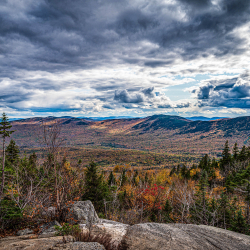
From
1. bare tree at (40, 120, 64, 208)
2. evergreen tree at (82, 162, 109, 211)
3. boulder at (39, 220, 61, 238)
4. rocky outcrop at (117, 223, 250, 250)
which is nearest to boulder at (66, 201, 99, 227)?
boulder at (39, 220, 61, 238)

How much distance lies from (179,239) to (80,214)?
293 inches

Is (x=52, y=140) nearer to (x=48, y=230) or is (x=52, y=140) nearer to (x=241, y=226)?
(x=48, y=230)

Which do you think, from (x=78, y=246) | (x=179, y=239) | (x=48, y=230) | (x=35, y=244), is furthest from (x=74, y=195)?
(x=179, y=239)

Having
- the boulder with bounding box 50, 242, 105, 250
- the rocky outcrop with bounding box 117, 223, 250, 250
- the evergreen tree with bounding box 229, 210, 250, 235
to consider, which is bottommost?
the evergreen tree with bounding box 229, 210, 250, 235

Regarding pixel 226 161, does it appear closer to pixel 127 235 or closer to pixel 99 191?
pixel 99 191

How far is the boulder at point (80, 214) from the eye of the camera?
11.9 metres

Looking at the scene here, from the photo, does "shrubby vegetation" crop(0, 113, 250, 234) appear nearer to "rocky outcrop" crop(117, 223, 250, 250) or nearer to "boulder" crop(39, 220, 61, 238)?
"boulder" crop(39, 220, 61, 238)

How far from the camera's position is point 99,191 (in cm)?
2564

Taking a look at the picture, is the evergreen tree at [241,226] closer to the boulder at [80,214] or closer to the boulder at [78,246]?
the boulder at [80,214]

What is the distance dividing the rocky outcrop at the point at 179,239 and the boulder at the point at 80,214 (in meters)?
3.75

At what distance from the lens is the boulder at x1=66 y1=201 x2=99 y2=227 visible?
11891 millimetres

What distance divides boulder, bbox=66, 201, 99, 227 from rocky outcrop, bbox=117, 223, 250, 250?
3750 millimetres

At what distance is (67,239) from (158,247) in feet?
16.1

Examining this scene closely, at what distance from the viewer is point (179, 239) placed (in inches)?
378
